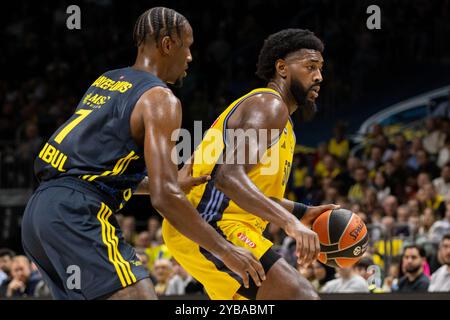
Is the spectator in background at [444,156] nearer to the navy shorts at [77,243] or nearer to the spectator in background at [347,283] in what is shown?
the spectator in background at [347,283]

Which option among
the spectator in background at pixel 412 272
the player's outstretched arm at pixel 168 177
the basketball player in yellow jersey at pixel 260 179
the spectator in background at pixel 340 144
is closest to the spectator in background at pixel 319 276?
the spectator in background at pixel 412 272

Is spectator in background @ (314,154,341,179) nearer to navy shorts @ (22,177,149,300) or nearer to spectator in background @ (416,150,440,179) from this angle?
spectator in background @ (416,150,440,179)

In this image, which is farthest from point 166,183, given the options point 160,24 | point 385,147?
point 385,147

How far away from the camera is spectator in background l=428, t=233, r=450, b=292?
809cm

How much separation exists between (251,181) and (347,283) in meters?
3.98

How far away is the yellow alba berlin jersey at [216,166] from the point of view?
189 inches

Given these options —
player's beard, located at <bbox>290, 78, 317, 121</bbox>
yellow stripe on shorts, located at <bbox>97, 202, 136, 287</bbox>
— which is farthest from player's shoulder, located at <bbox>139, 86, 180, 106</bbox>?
player's beard, located at <bbox>290, 78, 317, 121</bbox>

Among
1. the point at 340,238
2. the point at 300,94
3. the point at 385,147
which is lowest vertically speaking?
the point at 385,147

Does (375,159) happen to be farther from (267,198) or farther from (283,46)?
(267,198)

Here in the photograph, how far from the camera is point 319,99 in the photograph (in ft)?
48.3

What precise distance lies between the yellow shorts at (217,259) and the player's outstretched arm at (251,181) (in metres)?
0.35

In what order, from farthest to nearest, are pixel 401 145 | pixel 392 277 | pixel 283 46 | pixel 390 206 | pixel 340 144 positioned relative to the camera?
pixel 340 144 → pixel 401 145 → pixel 390 206 → pixel 392 277 → pixel 283 46

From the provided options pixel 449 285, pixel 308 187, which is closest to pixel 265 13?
pixel 308 187
